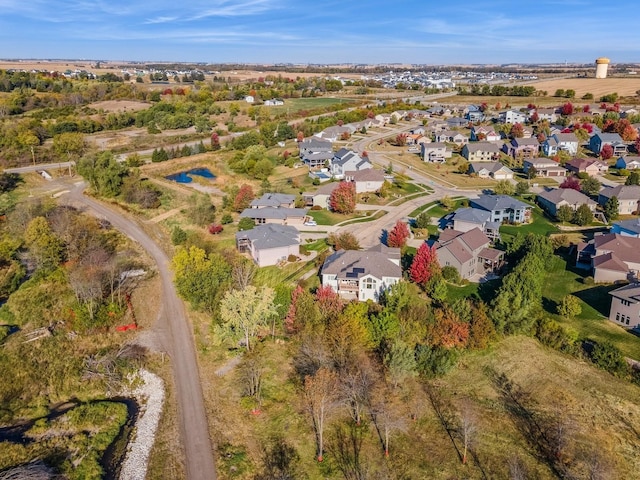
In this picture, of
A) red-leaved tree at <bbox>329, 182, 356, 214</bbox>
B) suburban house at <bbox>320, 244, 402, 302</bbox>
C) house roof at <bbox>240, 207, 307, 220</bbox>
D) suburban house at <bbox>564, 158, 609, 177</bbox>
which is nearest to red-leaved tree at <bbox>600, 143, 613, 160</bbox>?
suburban house at <bbox>564, 158, 609, 177</bbox>

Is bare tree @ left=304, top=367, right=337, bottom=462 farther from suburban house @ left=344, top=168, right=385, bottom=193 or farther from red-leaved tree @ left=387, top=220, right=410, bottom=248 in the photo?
suburban house @ left=344, top=168, right=385, bottom=193

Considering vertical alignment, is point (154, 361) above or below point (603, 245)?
below

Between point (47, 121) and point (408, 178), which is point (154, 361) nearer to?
point (408, 178)

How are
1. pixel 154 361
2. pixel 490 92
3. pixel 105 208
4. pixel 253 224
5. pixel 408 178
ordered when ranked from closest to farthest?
pixel 154 361 → pixel 253 224 → pixel 105 208 → pixel 408 178 → pixel 490 92

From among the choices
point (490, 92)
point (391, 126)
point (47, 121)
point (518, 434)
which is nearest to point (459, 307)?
point (518, 434)

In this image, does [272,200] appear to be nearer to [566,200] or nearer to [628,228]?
[566,200]

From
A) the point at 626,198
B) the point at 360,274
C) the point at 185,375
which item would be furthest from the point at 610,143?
the point at 185,375
